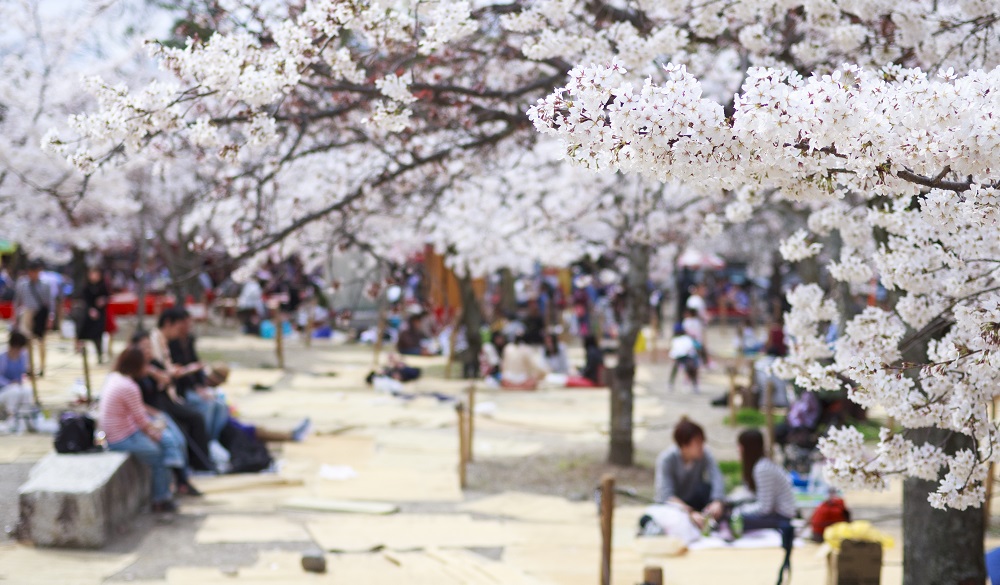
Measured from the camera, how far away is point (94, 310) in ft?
58.4

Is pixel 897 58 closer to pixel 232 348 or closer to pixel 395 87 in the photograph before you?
pixel 395 87

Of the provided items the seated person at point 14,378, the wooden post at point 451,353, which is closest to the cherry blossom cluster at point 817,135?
the seated person at point 14,378

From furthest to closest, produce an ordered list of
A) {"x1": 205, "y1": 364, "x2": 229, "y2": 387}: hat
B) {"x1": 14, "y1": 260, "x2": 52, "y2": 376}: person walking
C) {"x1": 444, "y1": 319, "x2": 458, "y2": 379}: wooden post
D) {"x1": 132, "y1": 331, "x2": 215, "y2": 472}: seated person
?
{"x1": 444, "y1": 319, "x2": 458, "y2": 379}: wooden post, {"x1": 14, "y1": 260, "x2": 52, "y2": 376}: person walking, {"x1": 205, "y1": 364, "x2": 229, "y2": 387}: hat, {"x1": 132, "y1": 331, "x2": 215, "y2": 472}: seated person

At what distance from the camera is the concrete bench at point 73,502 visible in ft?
24.9

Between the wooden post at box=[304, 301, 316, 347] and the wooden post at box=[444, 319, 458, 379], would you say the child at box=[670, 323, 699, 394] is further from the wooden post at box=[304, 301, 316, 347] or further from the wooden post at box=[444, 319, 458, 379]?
the wooden post at box=[304, 301, 316, 347]

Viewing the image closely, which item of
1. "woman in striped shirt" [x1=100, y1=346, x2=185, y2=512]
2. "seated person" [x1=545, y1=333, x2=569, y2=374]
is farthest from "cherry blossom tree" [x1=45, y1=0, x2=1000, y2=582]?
Result: "seated person" [x1=545, y1=333, x2=569, y2=374]

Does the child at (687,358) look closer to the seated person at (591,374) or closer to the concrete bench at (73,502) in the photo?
the seated person at (591,374)

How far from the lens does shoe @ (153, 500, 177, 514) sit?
8.98 metres

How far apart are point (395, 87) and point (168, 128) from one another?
1.12 metres

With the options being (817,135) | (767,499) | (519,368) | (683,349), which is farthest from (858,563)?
(519,368)

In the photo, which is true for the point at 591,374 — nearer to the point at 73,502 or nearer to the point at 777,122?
the point at 73,502

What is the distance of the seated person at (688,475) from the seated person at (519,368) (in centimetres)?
924

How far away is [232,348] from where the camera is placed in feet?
77.2

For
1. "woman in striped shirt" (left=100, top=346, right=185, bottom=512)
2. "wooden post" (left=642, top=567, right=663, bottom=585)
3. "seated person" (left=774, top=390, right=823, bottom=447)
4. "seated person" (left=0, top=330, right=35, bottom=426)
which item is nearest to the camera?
"wooden post" (left=642, top=567, right=663, bottom=585)
